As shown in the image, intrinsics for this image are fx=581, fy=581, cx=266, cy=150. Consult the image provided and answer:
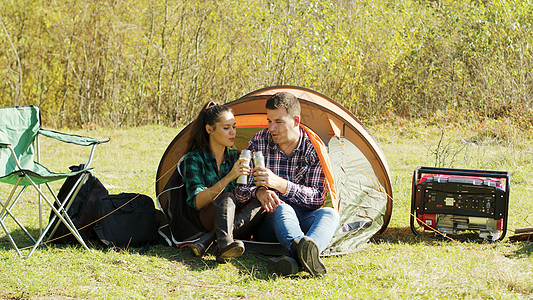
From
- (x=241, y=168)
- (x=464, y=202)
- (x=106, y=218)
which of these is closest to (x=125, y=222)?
(x=106, y=218)

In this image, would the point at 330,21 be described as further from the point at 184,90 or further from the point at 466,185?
the point at 466,185

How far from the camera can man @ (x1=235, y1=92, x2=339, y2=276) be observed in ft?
11.0

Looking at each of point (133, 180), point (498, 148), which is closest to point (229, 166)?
point (133, 180)

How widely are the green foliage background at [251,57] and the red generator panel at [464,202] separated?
18.4 feet

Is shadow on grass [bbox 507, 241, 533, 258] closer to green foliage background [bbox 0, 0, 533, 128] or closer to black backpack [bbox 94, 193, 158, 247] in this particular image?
black backpack [bbox 94, 193, 158, 247]

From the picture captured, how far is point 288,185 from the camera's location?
3.54 metres

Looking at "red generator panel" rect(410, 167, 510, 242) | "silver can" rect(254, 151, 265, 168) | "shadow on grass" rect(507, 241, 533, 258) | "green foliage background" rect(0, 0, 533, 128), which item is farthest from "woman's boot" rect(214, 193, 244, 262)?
"green foliage background" rect(0, 0, 533, 128)

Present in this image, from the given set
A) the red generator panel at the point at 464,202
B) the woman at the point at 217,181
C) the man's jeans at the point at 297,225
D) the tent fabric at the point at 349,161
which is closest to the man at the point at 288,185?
the man's jeans at the point at 297,225

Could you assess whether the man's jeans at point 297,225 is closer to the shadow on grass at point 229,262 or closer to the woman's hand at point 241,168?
the shadow on grass at point 229,262

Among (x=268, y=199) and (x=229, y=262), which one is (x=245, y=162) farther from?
(x=229, y=262)

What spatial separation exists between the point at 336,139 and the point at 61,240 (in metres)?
1.99

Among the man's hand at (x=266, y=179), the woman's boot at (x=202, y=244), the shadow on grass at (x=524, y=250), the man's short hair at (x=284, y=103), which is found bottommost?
the shadow on grass at (x=524, y=250)

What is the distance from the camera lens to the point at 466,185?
3.86 metres

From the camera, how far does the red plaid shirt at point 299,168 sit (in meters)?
3.61
